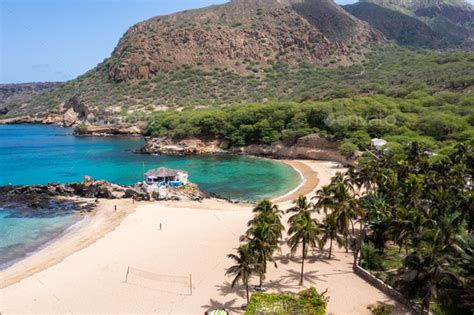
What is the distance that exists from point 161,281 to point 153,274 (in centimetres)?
130

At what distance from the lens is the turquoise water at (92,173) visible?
1491 inches

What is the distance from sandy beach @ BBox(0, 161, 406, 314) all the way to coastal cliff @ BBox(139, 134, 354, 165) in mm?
40621

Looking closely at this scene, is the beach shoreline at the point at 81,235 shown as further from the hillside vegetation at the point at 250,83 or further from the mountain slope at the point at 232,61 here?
the mountain slope at the point at 232,61

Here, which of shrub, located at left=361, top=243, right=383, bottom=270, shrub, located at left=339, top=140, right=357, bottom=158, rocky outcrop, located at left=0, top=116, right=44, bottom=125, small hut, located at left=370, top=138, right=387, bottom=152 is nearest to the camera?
shrub, located at left=361, top=243, right=383, bottom=270

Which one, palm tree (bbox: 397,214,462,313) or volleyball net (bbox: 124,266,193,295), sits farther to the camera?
volleyball net (bbox: 124,266,193,295)

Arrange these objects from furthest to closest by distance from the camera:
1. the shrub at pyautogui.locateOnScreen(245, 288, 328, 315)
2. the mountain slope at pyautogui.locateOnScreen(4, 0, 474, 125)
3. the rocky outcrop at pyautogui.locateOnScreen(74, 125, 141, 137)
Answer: the mountain slope at pyautogui.locateOnScreen(4, 0, 474, 125) < the rocky outcrop at pyautogui.locateOnScreen(74, 125, 141, 137) < the shrub at pyautogui.locateOnScreen(245, 288, 328, 315)

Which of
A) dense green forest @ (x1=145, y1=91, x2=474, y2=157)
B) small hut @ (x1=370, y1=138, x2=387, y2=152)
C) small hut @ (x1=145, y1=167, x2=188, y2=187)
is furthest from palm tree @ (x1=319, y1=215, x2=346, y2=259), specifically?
small hut @ (x1=370, y1=138, x2=387, y2=152)

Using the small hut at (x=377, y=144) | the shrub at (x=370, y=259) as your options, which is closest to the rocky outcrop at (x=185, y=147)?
the small hut at (x=377, y=144)

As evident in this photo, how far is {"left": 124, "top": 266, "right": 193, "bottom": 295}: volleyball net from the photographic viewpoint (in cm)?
2392

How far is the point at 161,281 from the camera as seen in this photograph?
25.0 metres

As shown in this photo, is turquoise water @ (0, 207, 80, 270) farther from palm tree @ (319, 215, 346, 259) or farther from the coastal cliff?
the coastal cliff

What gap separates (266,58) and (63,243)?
150330mm

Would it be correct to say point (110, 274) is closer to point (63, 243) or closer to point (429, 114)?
point (63, 243)

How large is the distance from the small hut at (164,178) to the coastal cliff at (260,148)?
3244 centimetres
